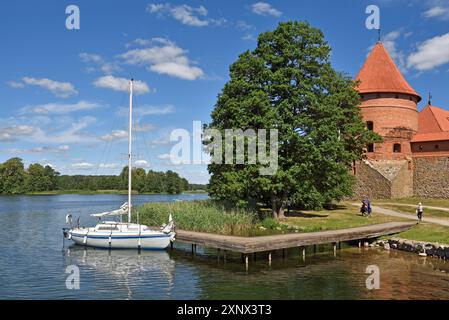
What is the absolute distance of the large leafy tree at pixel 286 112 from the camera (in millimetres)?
29547

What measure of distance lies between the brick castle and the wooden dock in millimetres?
19002

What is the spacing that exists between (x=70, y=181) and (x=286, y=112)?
14463 centimetres

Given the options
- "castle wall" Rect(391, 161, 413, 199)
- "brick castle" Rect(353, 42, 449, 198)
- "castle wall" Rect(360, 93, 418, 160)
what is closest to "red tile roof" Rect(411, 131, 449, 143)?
"brick castle" Rect(353, 42, 449, 198)

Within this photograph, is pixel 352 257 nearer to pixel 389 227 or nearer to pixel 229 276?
pixel 389 227

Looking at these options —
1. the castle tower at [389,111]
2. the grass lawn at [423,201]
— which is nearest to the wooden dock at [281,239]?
the grass lawn at [423,201]

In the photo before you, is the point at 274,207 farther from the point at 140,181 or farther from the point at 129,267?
the point at 140,181

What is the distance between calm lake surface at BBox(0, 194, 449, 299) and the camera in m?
16.9

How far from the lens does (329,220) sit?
33000 millimetres

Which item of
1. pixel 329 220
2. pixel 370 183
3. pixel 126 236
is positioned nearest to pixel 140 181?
pixel 370 183

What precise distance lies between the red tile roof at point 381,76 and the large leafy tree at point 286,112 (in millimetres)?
16383

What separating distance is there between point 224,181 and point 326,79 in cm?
1121
